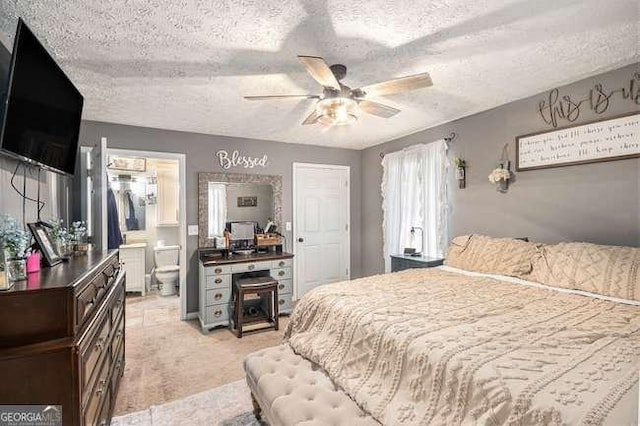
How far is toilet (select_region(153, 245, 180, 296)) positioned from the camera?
4.96 m

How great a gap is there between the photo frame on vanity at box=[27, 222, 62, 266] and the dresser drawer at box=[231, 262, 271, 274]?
195cm

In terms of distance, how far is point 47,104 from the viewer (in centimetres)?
175

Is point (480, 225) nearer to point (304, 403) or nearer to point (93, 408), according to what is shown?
point (304, 403)

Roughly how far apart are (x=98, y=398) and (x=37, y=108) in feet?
5.08

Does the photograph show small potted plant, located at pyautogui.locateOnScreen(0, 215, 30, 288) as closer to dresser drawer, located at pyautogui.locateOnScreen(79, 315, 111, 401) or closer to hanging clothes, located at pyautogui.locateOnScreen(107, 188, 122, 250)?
dresser drawer, located at pyautogui.locateOnScreen(79, 315, 111, 401)

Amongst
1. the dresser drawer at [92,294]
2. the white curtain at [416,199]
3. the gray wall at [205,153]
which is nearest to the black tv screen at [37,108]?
the dresser drawer at [92,294]

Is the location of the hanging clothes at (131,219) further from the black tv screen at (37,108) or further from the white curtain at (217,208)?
the black tv screen at (37,108)

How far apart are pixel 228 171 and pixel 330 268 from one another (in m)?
2.16

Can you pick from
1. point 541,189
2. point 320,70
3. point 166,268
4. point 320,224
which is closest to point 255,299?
point 320,224

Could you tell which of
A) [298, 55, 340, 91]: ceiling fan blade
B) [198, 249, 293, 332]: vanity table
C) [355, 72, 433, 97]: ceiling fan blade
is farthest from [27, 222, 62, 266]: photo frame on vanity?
[355, 72, 433, 97]: ceiling fan blade

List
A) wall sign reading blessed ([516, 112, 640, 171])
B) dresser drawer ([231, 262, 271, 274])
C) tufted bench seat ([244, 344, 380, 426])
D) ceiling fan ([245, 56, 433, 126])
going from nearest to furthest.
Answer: tufted bench seat ([244, 344, 380, 426]), ceiling fan ([245, 56, 433, 126]), wall sign reading blessed ([516, 112, 640, 171]), dresser drawer ([231, 262, 271, 274])

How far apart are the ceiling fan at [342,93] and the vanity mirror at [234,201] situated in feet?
6.53

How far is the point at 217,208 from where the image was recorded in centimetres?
408

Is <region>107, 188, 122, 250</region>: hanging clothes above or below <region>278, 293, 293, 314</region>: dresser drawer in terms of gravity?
above
